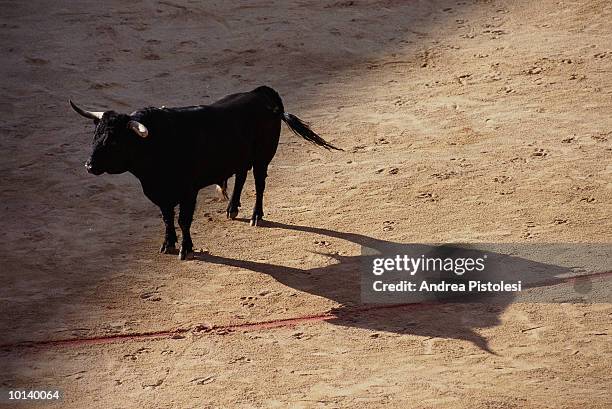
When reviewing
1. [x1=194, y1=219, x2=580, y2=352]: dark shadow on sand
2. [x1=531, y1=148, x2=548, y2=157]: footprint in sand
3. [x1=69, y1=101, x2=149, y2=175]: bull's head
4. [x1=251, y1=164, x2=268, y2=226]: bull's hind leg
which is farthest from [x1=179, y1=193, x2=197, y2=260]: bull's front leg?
[x1=531, y1=148, x2=548, y2=157]: footprint in sand

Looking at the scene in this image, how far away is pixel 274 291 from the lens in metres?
8.79

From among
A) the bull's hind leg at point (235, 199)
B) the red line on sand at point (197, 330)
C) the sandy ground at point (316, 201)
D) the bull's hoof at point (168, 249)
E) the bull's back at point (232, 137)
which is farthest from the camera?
the bull's hind leg at point (235, 199)

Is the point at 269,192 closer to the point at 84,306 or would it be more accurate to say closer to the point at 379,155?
the point at 379,155

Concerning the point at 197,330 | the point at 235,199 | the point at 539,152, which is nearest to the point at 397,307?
the point at 197,330

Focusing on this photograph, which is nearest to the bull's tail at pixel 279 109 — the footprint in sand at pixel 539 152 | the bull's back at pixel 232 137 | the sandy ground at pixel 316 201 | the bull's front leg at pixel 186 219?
the bull's back at pixel 232 137

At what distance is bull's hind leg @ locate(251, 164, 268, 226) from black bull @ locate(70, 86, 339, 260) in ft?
0.39

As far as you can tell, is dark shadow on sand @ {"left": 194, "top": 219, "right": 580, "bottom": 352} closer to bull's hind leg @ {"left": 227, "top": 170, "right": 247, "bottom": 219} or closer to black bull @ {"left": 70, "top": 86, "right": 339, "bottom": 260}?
black bull @ {"left": 70, "top": 86, "right": 339, "bottom": 260}

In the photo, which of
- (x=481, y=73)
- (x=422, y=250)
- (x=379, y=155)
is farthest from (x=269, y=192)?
(x=481, y=73)

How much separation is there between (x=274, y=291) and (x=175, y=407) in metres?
1.84

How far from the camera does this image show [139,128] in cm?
870

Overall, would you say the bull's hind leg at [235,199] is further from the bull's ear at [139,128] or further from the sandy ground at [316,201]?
the bull's ear at [139,128]

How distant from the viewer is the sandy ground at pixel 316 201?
755 cm

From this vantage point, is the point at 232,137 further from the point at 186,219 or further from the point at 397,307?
the point at 397,307

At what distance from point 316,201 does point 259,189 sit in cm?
71
